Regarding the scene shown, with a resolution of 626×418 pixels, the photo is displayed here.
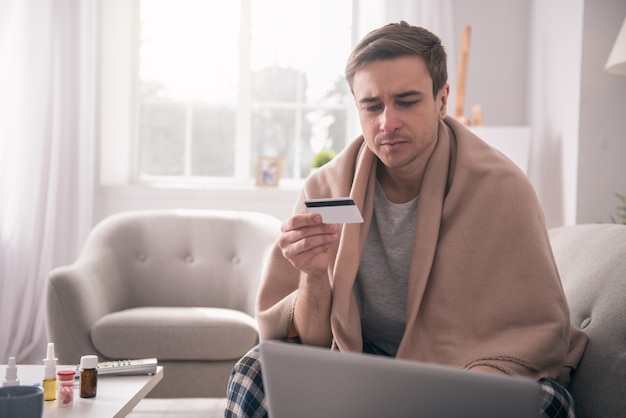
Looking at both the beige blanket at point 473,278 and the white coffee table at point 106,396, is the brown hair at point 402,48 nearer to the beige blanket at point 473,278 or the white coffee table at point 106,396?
the beige blanket at point 473,278

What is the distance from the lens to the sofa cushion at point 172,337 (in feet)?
8.52

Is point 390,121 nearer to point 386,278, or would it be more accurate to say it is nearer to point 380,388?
point 386,278

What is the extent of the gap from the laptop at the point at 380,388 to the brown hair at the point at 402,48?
927 mm

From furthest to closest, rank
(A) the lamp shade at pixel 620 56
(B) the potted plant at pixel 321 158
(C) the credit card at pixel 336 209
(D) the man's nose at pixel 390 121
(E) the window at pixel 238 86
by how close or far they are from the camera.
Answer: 1. (E) the window at pixel 238 86
2. (B) the potted plant at pixel 321 158
3. (A) the lamp shade at pixel 620 56
4. (D) the man's nose at pixel 390 121
5. (C) the credit card at pixel 336 209

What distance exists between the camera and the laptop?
749 millimetres

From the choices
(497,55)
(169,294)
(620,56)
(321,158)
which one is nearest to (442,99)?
(620,56)

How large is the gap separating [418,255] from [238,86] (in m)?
2.96

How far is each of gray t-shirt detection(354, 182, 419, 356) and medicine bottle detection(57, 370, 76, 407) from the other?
29.6 inches

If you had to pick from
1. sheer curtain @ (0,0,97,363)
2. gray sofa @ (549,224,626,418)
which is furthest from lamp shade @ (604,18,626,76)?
sheer curtain @ (0,0,97,363)

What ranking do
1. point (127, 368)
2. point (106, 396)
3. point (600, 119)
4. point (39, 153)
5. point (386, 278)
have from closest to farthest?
point (386, 278)
point (106, 396)
point (127, 368)
point (600, 119)
point (39, 153)

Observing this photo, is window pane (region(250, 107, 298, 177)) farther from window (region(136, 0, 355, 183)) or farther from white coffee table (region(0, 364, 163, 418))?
white coffee table (region(0, 364, 163, 418))

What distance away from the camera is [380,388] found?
79 centimetres

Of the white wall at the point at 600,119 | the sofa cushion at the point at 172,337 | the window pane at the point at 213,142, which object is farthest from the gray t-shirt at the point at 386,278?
the window pane at the point at 213,142

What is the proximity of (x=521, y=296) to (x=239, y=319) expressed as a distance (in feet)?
5.09
